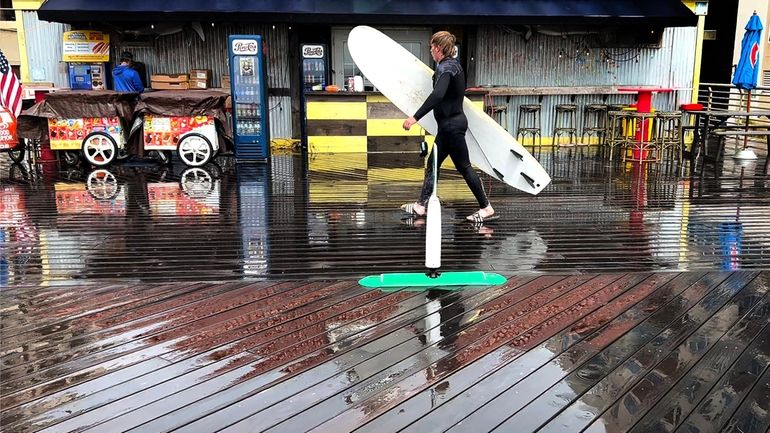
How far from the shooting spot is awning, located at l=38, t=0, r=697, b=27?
1053 cm

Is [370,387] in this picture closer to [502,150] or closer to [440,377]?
[440,377]

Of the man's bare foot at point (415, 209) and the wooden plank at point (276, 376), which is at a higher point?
the man's bare foot at point (415, 209)

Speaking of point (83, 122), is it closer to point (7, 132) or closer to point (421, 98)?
point (7, 132)

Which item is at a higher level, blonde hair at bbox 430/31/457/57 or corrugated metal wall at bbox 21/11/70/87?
corrugated metal wall at bbox 21/11/70/87

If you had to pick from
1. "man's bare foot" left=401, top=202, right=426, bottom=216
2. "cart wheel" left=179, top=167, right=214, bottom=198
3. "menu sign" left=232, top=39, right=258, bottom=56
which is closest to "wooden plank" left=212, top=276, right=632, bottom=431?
"man's bare foot" left=401, top=202, right=426, bottom=216

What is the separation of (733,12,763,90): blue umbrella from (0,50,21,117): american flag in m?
11.4

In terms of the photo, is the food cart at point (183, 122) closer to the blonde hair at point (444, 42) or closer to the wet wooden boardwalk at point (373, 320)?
the wet wooden boardwalk at point (373, 320)

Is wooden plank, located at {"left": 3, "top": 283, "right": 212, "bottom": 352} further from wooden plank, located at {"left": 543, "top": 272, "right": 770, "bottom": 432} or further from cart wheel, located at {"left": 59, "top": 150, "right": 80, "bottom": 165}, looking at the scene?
cart wheel, located at {"left": 59, "top": 150, "right": 80, "bottom": 165}

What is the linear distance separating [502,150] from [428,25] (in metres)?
5.50

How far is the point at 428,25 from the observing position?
38.0ft

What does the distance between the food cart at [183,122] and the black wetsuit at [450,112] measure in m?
4.57

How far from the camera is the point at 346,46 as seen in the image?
12.3 meters

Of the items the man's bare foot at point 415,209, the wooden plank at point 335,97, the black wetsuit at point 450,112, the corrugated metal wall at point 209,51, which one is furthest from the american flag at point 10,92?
the black wetsuit at point 450,112

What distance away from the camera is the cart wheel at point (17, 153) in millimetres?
9641
